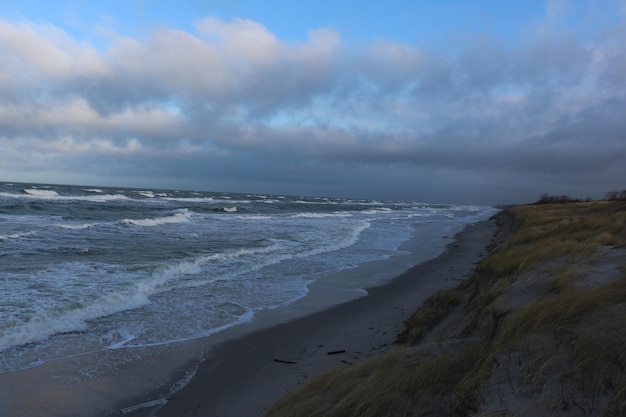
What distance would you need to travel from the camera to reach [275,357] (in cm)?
676

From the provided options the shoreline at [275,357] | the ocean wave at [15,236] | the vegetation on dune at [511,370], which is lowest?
the shoreline at [275,357]

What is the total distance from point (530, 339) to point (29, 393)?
5.53m

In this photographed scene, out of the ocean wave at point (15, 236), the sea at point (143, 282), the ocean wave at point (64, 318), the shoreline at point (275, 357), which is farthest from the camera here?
the ocean wave at point (15, 236)

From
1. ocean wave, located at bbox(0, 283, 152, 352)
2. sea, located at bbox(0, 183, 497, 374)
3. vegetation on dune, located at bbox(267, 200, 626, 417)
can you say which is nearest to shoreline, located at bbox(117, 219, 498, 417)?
sea, located at bbox(0, 183, 497, 374)

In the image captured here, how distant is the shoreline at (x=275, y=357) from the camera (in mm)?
5125

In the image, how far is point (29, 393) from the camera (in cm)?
518

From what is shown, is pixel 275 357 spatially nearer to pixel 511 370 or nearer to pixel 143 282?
pixel 511 370

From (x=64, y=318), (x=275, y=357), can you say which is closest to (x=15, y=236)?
(x=64, y=318)

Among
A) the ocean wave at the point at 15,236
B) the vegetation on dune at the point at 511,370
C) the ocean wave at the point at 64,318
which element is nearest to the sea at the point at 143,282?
the ocean wave at the point at 64,318

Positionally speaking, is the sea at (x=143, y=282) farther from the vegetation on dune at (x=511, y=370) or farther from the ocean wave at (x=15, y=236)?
the vegetation on dune at (x=511, y=370)

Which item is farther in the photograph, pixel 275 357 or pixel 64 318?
pixel 64 318

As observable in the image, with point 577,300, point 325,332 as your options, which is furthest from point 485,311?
point 325,332

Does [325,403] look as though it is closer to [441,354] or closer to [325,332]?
[441,354]

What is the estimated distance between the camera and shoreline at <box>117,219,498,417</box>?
5.12m
